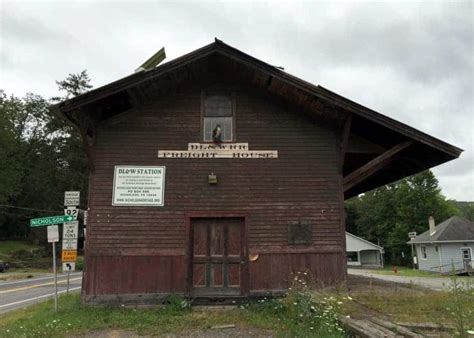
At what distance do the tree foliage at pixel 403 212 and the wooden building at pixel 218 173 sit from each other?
184 feet

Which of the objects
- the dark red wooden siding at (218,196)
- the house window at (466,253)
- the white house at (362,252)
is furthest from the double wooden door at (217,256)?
the white house at (362,252)

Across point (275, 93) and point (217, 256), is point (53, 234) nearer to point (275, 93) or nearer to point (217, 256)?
point (217, 256)

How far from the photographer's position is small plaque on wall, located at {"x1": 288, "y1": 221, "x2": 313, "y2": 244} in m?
10.3

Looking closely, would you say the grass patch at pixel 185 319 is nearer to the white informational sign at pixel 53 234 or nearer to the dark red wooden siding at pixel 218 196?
the dark red wooden siding at pixel 218 196

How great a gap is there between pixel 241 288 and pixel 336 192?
10.7ft

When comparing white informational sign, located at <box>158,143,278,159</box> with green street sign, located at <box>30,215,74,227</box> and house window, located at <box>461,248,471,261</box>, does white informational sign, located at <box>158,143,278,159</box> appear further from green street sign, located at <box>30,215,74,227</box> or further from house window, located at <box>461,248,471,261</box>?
house window, located at <box>461,248,471,261</box>

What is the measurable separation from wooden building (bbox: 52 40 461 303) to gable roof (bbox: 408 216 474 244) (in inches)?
1367

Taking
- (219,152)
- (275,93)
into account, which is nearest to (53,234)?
(219,152)

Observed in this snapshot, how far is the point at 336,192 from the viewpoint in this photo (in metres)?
10.6

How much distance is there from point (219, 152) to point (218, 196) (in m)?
1.10

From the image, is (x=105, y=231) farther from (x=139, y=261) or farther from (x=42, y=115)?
(x=42, y=115)

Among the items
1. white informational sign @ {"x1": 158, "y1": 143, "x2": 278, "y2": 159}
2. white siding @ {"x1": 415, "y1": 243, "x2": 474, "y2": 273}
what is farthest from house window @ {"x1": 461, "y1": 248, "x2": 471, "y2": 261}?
white informational sign @ {"x1": 158, "y1": 143, "x2": 278, "y2": 159}

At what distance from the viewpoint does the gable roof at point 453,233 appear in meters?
41.3

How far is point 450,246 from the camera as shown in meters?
41.8
